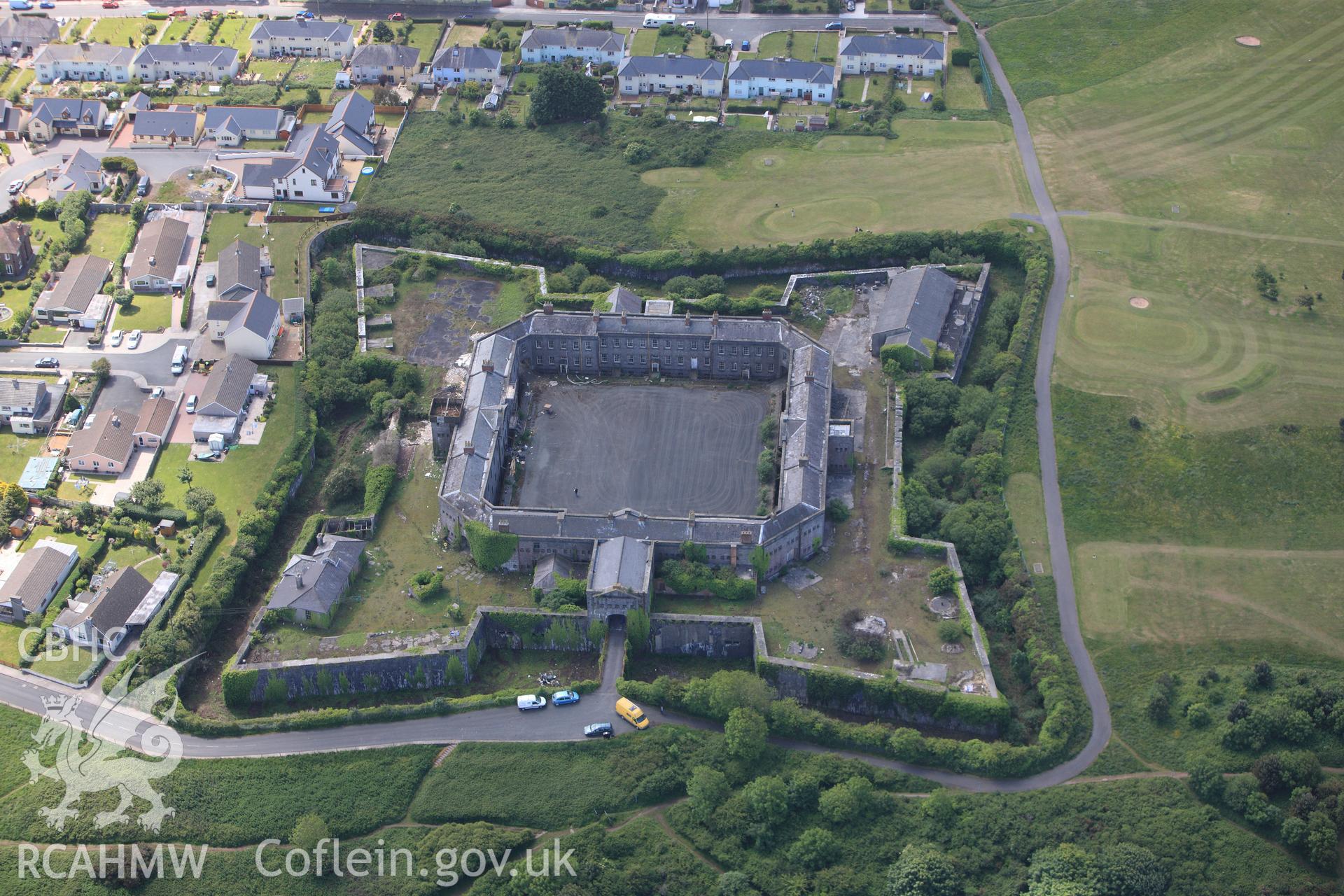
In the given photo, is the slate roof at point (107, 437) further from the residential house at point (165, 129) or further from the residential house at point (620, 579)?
the residential house at point (165, 129)

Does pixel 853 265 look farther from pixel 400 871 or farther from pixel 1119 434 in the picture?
pixel 400 871

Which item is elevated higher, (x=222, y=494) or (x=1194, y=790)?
(x=222, y=494)

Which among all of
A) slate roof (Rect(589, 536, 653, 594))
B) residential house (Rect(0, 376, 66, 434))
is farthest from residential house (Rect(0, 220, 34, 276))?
slate roof (Rect(589, 536, 653, 594))

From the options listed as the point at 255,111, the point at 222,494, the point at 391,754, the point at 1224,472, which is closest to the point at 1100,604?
the point at 1224,472

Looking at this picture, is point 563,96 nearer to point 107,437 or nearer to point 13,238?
point 13,238

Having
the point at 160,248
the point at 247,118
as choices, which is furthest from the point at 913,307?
the point at 247,118

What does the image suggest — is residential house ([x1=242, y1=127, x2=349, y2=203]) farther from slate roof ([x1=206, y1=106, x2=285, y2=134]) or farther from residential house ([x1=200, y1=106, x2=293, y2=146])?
slate roof ([x1=206, y1=106, x2=285, y2=134])

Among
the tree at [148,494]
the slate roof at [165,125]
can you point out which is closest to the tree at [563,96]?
the slate roof at [165,125]
